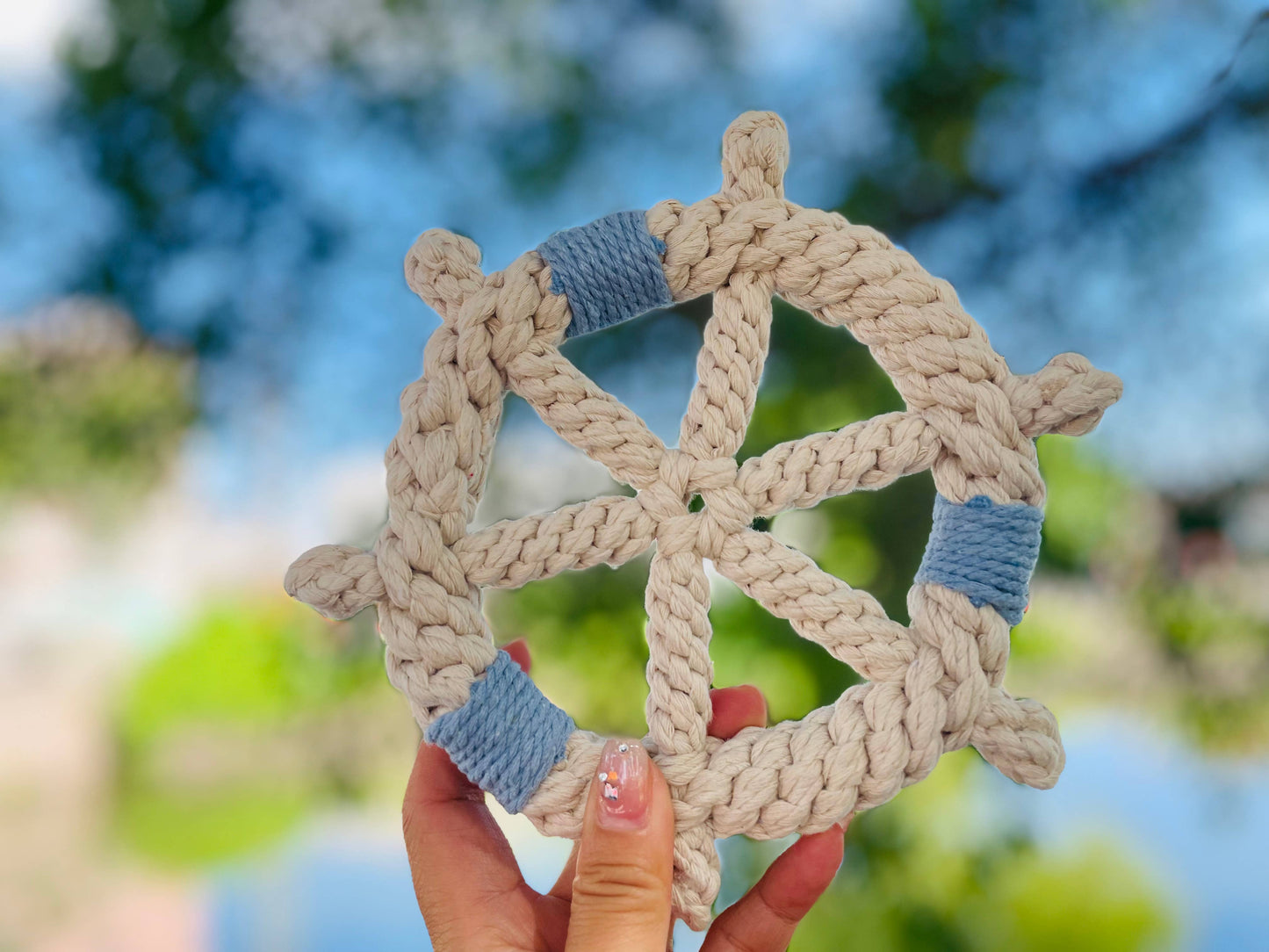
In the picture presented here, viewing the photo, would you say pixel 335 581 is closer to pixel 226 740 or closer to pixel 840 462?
pixel 840 462

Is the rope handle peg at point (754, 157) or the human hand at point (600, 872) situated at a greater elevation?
the rope handle peg at point (754, 157)

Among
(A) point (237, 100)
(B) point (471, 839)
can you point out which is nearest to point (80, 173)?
(A) point (237, 100)

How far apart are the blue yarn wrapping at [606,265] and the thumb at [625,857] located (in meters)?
0.32

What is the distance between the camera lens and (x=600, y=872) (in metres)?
0.61

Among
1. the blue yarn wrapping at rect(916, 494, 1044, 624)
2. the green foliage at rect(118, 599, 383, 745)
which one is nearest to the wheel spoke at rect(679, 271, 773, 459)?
the blue yarn wrapping at rect(916, 494, 1044, 624)

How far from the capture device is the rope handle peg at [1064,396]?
618mm

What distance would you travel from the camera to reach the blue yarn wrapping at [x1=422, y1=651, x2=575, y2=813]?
0.61 m

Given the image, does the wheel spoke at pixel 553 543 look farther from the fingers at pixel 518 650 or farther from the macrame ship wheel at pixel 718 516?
the fingers at pixel 518 650

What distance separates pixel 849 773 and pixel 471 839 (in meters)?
0.34

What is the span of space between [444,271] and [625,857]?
0.44 meters

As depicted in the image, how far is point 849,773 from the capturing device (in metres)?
0.60

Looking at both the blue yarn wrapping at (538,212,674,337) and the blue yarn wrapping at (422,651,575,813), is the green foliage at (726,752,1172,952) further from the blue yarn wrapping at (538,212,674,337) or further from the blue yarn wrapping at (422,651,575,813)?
the blue yarn wrapping at (538,212,674,337)

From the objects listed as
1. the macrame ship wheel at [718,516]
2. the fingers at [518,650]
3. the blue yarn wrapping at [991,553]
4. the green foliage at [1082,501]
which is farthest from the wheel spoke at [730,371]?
the green foliage at [1082,501]

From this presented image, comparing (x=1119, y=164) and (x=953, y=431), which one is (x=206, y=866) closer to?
(x=953, y=431)
